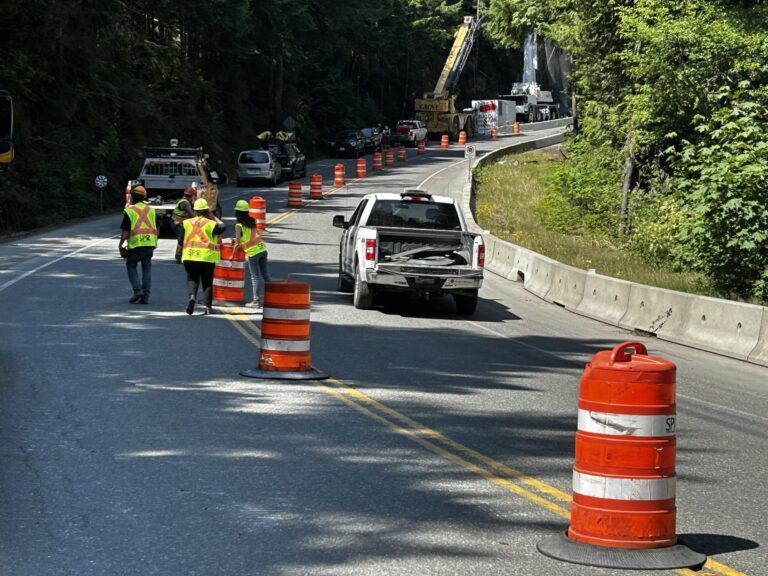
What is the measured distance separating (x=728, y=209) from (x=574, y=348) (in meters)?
5.09

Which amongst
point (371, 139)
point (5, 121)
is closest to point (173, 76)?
point (371, 139)

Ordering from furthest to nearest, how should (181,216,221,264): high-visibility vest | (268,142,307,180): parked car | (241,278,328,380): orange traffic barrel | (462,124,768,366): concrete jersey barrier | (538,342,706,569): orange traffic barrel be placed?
(268,142,307,180): parked car → (181,216,221,264): high-visibility vest → (462,124,768,366): concrete jersey barrier → (241,278,328,380): orange traffic barrel → (538,342,706,569): orange traffic barrel

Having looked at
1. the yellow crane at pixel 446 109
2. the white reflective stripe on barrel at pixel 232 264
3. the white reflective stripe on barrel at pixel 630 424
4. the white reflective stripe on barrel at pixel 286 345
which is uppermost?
the yellow crane at pixel 446 109

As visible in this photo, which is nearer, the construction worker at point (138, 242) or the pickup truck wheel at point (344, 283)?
the construction worker at point (138, 242)

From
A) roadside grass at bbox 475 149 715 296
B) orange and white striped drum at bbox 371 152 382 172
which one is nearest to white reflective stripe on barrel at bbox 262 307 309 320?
roadside grass at bbox 475 149 715 296

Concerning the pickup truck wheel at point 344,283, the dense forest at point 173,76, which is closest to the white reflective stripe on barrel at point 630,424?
the pickup truck wheel at point 344,283

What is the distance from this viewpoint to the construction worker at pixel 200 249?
17828 millimetres

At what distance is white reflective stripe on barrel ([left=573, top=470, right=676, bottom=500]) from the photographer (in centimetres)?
706

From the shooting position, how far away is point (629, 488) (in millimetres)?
7070

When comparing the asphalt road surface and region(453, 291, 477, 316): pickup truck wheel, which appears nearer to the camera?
the asphalt road surface

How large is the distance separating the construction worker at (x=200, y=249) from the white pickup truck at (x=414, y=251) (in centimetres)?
266

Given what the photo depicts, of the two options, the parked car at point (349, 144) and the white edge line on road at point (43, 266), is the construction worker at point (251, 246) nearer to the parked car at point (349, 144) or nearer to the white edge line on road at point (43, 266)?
the white edge line on road at point (43, 266)

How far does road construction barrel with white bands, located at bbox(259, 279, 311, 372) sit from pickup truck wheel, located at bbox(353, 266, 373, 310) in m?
6.24

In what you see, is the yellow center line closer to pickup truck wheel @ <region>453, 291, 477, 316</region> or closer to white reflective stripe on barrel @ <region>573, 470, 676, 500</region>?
white reflective stripe on barrel @ <region>573, 470, 676, 500</region>
